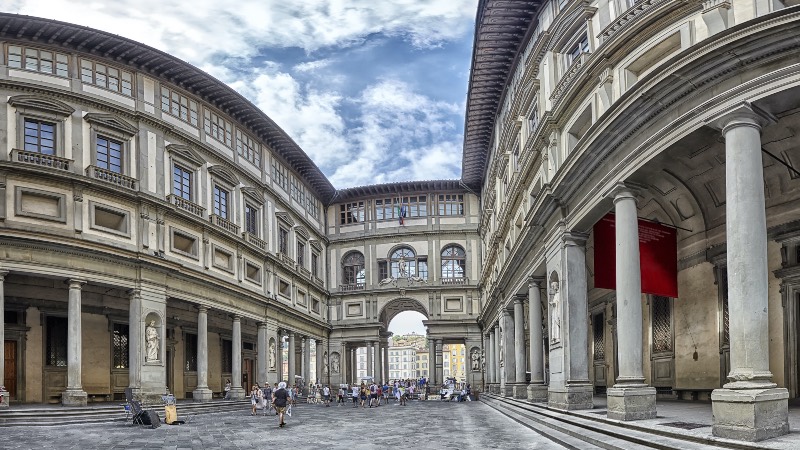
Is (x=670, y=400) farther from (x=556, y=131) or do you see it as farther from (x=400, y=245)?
(x=400, y=245)

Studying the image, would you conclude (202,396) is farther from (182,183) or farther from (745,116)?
(745,116)

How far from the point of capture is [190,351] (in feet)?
132

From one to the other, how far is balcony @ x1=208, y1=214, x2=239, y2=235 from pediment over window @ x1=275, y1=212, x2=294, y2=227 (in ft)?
22.7

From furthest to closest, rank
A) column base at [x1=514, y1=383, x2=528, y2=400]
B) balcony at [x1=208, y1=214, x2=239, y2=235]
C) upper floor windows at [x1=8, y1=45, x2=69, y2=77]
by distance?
1. balcony at [x1=208, y1=214, x2=239, y2=235]
2. column base at [x1=514, y1=383, x2=528, y2=400]
3. upper floor windows at [x1=8, y1=45, x2=69, y2=77]

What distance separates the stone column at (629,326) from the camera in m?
14.6

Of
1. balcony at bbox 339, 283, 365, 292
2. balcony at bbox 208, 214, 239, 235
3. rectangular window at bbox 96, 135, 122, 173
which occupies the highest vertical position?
rectangular window at bbox 96, 135, 122, 173

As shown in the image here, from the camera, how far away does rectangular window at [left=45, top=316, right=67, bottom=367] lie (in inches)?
1203

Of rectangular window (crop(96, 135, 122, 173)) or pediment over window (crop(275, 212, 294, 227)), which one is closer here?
rectangular window (crop(96, 135, 122, 173))

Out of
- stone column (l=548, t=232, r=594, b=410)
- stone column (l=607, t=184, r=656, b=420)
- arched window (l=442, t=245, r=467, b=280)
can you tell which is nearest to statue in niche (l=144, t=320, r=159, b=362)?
stone column (l=548, t=232, r=594, b=410)

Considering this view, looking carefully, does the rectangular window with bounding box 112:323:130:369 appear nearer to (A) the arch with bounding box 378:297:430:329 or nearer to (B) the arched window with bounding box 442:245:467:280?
(A) the arch with bounding box 378:297:430:329

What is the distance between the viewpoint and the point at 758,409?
33.8 ft

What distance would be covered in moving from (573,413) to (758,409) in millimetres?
7731

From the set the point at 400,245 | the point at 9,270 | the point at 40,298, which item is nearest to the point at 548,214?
the point at 9,270

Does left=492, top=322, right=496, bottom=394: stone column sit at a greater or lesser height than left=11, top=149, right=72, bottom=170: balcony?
lesser
